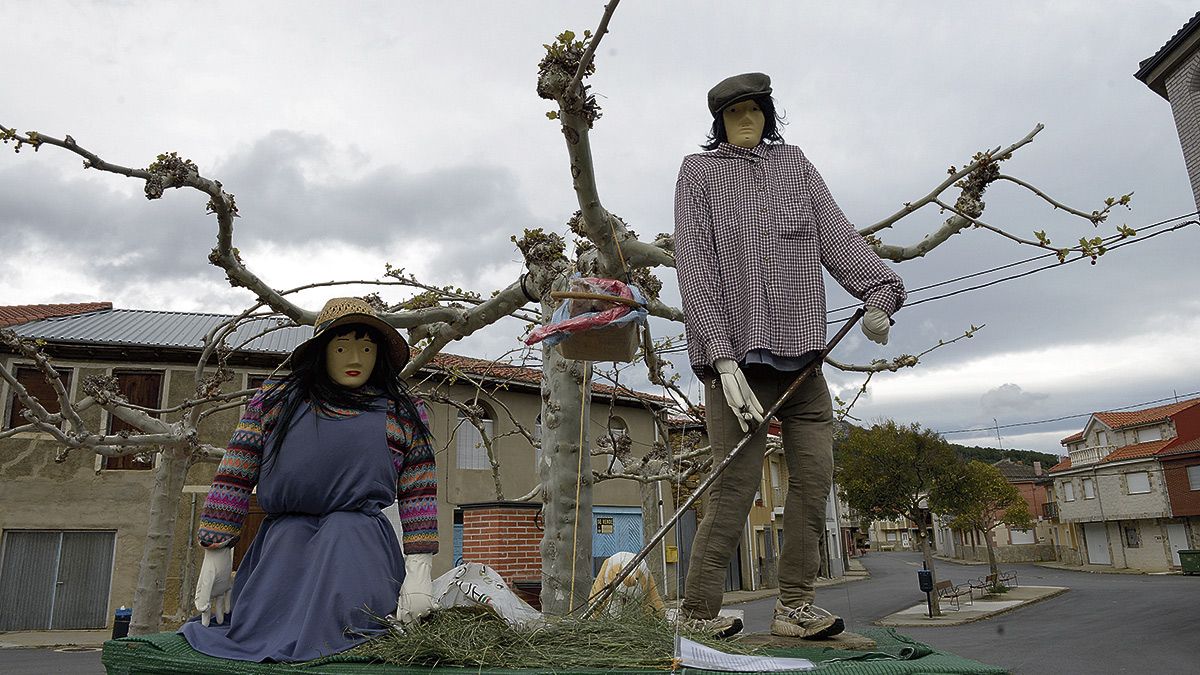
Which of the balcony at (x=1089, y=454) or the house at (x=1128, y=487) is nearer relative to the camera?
the house at (x=1128, y=487)

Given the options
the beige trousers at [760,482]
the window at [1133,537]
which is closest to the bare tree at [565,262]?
the beige trousers at [760,482]

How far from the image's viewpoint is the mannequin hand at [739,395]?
264cm

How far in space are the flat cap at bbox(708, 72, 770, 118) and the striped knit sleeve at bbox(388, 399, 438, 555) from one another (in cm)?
173

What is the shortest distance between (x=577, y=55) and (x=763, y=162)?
0.96 metres

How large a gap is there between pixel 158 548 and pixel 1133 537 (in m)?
41.7

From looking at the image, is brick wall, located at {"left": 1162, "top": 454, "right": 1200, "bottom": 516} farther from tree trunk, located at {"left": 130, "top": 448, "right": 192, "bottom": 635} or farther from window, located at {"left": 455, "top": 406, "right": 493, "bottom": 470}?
tree trunk, located at {"left": 130, "top": 448, "right": 192, "bottom": 635}

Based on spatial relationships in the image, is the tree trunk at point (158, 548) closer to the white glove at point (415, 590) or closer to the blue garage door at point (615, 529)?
the white glove at point (415, 590)

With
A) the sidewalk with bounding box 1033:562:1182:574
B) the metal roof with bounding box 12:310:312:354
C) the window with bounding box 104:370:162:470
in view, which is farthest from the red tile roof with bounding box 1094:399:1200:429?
the window with bounding box 104:370:162:470

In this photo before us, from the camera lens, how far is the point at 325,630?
7.39 feet

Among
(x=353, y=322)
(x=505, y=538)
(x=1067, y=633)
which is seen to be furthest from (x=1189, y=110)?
(x=353, y=322)

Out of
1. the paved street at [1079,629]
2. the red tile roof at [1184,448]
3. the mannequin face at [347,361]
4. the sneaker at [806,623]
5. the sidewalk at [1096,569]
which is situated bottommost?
the sidewalk at [1096,569]

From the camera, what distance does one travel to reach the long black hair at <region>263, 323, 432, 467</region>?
2682 mm

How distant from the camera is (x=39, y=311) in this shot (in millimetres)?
18844

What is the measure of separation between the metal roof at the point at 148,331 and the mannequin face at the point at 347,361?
44.2 feet
